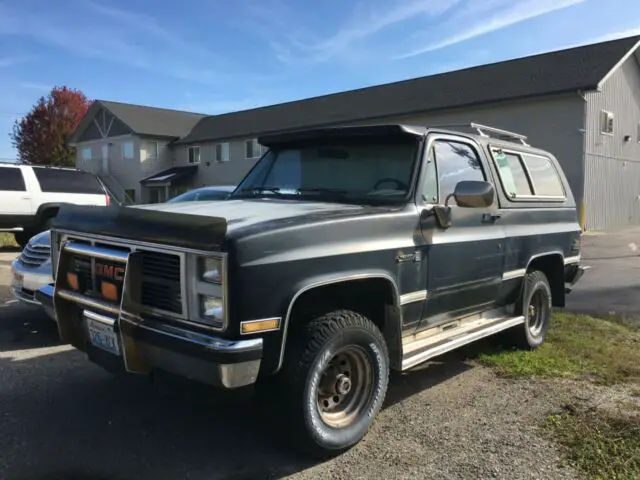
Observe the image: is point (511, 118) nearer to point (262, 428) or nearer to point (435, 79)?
point (435, 79)

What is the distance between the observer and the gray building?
846 inches

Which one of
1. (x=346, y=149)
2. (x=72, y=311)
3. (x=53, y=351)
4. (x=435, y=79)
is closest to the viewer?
(x=72, y=311)

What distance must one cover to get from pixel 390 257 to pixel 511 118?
20.8 meters

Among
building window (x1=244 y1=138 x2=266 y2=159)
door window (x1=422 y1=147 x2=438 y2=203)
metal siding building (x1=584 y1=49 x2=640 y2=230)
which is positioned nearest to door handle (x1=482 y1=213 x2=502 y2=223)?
door window (x1=422 y1=147 x2=438 y2=203)

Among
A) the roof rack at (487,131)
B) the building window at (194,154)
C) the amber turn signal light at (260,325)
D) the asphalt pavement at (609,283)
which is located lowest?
the asphalt pavement at (609,283)

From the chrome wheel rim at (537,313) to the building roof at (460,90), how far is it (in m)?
17.1

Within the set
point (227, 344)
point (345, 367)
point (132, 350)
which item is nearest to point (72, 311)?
point (132, 350)

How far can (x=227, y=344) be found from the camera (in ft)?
9.61

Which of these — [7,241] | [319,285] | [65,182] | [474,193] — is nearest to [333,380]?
[319,285]

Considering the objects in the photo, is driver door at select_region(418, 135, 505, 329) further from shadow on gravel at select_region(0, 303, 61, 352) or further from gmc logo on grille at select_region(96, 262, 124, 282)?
shadow on gravel at select_region(0, 303, 61, 352)

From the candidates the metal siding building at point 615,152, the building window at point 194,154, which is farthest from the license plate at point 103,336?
the building window at point 194,154

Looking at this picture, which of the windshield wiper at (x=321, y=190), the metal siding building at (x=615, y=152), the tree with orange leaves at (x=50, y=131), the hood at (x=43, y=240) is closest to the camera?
the windshield wiper at (x=321, y=190)

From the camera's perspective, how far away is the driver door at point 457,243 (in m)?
4.20

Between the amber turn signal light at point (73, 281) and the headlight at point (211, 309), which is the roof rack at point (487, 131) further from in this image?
the amber turn signal light at point (73, 281)
